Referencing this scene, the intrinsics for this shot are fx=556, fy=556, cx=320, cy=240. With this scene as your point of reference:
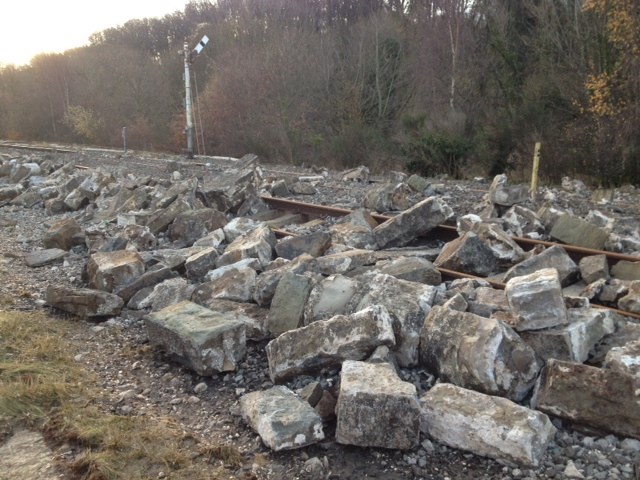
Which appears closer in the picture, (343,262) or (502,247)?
(343,262)

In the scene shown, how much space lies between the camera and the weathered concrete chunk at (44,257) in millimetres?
8305

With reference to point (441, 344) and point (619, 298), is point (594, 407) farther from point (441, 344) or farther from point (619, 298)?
point (619, 298)

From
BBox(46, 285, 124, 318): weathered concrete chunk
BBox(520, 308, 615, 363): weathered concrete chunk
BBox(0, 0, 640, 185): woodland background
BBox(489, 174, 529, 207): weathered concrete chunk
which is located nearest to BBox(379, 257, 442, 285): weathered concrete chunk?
BBox(520, 308, 615, 363): weathered concrete chunk

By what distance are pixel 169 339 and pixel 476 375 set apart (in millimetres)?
2569

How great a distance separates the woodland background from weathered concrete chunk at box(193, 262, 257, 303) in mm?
10942

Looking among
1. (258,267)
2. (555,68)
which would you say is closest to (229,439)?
(258,267)

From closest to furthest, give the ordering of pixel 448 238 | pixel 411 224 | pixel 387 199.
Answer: pixel 411 224, pixel 448 238, pixel 387 199

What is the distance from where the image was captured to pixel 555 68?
16.3 metres

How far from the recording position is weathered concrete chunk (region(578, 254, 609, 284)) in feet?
17.9

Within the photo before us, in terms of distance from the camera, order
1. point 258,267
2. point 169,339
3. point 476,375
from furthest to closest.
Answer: point 258,267, point 169,339, point 476,375

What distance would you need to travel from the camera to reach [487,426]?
3252 millimetres

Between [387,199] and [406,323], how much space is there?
547cm

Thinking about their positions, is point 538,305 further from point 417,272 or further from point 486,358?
point 417,272

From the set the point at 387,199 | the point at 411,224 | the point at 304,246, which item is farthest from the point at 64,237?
the point at 411,224
